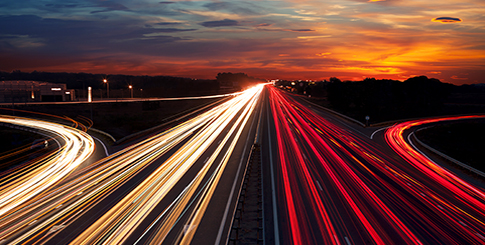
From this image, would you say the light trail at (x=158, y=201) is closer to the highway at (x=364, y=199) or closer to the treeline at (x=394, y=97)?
the highway at (x=364, y=199)

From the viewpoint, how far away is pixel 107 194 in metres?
17.2

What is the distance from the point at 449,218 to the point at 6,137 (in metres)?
51.1

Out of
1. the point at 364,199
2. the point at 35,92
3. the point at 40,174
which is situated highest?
the point at 35,92

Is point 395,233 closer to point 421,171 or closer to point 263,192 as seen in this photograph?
point 263,192

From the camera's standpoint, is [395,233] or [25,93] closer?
[395,233]

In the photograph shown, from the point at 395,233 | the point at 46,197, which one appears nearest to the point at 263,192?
the point at 395,233

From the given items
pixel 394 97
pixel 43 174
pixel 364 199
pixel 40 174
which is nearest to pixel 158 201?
pixel 43 174

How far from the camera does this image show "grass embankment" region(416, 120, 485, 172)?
39500 millimetres

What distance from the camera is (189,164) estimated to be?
23.4 m

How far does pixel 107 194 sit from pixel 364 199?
1521 centimetres

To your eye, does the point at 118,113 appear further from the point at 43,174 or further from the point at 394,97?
the point at 394,97

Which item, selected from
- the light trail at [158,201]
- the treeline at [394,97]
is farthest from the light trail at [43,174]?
the treeline at [394,97]

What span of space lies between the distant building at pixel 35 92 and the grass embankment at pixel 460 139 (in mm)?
90586

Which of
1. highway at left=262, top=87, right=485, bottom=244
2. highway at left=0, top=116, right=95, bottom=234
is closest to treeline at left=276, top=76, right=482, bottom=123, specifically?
highway at left=262, top=87, right=485, bottom=244
